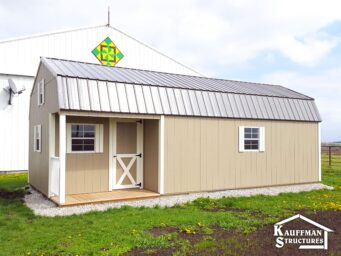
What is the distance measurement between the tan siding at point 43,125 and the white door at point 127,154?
6.34 ft

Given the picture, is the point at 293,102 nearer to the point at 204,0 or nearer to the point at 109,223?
the point at 204,0

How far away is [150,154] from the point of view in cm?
1066

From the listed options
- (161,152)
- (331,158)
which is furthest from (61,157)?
(331,158)

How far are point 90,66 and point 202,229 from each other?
22.4 ft

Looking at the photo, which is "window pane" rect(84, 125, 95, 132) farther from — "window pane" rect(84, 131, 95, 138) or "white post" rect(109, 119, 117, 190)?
"white post" rect(109, 119, 117, 190)

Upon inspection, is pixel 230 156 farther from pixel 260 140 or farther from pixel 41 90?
pixel 41 90

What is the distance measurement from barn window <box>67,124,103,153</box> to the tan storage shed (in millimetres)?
28

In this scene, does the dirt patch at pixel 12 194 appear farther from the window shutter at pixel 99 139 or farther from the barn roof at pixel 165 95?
the barn roof at pixel 165 95

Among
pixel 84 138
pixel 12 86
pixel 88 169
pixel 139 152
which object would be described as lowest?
pixel 88 169

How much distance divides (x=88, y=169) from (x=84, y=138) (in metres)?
0.90

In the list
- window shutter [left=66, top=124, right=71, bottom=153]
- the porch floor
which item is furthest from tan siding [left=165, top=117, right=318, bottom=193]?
window shutter [left=66, top=124, right=71, bottom=153]

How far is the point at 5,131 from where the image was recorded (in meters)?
16.7

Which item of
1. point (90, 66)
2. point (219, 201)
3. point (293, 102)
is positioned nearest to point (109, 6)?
point (90, 66)

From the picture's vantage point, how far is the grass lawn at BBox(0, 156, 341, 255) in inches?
219
